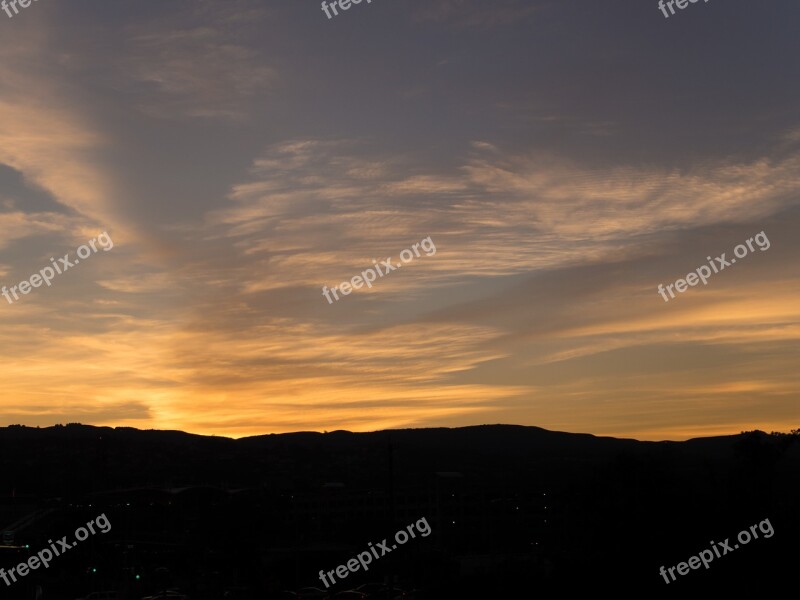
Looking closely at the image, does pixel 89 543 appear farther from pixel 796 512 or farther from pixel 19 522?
pixel 796 512

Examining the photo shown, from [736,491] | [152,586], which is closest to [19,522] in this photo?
[152,586]

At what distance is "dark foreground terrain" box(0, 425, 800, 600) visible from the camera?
39.3 m

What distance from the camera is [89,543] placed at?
78.9m

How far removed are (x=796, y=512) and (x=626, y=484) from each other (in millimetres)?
15867
